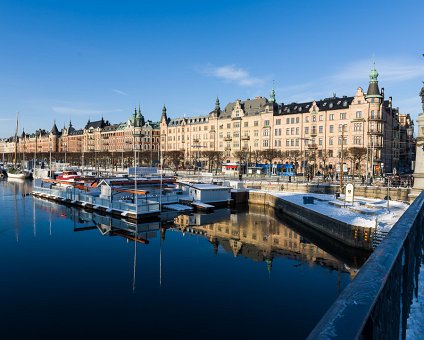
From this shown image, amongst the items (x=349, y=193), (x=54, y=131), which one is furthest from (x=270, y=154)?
(x=54, y=131)

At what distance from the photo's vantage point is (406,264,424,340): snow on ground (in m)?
4.71

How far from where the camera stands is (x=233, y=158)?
102 metres

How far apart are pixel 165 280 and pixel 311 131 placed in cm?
7169

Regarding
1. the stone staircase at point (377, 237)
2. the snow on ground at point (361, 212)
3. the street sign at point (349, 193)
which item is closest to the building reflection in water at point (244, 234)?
the stone staircase at point (377, 237)

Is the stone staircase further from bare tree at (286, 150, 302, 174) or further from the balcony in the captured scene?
the balcony

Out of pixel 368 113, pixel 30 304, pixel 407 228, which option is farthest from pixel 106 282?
pixel 368 113

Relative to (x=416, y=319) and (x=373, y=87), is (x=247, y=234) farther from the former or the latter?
(x=373, y=87)

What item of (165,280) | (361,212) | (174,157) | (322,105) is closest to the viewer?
(165,280)

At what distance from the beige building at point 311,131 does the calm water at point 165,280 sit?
3416 cm

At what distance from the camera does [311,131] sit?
Answer: 276ft

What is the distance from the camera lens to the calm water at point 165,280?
13992 millimetres

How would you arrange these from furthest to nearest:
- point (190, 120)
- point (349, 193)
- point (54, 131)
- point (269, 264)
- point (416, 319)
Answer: point (54, 131)
point (190, 120)
point (349, 193)
point (269, 264)
point (416, 319)

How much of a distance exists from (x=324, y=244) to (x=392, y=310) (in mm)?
26524

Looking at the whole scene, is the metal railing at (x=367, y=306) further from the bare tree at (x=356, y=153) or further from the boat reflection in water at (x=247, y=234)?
the bare tree at (x=356, y=153)
